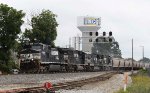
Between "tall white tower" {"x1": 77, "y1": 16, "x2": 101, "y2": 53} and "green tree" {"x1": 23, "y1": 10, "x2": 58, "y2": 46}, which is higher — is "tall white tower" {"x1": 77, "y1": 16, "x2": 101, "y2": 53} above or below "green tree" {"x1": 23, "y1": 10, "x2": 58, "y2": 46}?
above

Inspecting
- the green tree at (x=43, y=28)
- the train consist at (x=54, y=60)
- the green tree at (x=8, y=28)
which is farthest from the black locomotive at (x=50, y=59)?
the green tree at (x=43, y=28)

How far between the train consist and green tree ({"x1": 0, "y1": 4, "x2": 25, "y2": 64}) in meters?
8.14

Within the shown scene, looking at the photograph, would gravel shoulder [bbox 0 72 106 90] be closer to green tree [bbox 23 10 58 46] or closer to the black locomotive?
the black locomotive

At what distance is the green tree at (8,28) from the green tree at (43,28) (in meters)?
14.4

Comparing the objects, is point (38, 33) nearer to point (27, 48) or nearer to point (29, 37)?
point (29, 37)

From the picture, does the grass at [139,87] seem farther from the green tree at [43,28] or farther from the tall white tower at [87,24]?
the tall white tower at [87,24]

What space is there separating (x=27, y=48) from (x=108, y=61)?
38.9 metres

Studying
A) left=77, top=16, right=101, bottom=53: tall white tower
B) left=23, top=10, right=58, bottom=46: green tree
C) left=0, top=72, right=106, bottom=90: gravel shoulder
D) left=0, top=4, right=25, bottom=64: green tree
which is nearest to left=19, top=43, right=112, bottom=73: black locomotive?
left=0, top=72, right=106, bottom=90: gravel shoulder

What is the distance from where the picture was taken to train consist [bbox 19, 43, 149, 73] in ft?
155

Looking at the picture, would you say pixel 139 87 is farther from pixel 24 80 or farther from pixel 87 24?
pixel 87 24

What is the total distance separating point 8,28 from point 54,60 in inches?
483

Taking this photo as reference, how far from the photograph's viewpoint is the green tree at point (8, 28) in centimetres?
6041

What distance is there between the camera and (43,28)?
78.8 metres

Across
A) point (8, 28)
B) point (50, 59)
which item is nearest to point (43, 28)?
point (8, 28)
